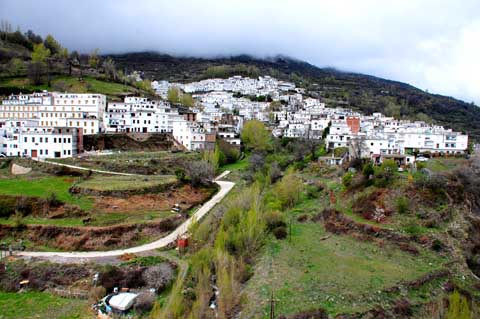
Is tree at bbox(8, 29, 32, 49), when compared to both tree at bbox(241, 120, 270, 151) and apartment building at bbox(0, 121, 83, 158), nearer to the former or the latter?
apartment building at bbox(0, 121, 83, 158)

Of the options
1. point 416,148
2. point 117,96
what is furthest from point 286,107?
point 416,148

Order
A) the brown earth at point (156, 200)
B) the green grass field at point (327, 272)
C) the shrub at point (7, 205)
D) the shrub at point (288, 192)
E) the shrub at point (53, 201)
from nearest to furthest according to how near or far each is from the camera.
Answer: the green grass field at point (327, 272) → the shrub at point (7, 205) → the shrub at point (53, 201) → the brown earth at point (156, 200) → the shrub at point (288, 192)

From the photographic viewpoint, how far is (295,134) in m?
70.8

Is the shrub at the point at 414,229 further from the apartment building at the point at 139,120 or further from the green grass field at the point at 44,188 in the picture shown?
the apartment building at the point at 139,120

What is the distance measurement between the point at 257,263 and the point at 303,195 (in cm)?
1730

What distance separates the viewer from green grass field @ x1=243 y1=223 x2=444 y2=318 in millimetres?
18281

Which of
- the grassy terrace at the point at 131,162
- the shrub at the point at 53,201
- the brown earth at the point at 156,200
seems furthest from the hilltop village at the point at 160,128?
the brown earth at the point at 156,200

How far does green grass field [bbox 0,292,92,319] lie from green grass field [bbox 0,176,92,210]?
11.4 metres

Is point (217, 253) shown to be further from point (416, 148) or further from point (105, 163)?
point (416, 148)

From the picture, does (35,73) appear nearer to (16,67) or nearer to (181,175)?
(16,67)

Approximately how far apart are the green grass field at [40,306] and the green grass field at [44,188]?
11361mm

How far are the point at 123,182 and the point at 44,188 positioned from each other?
290 inches

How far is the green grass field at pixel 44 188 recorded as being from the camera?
3503 cm

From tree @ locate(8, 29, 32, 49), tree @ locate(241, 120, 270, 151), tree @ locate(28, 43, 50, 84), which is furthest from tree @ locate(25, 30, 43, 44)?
tree @ locate(241, 120, 270, 151)
